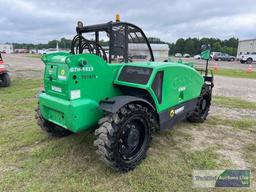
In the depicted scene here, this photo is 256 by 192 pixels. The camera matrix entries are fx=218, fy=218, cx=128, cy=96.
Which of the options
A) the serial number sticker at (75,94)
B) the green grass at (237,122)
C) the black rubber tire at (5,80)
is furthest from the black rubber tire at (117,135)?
the black rubber tire at (5,80)

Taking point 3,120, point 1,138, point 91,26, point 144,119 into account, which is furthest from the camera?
point 3,120

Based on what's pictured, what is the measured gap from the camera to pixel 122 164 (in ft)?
9.50

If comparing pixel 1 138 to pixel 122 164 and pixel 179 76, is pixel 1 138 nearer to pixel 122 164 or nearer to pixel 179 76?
pixel 122 164

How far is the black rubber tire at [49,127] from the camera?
368 centimetres

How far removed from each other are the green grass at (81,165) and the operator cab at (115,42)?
5.03 feet

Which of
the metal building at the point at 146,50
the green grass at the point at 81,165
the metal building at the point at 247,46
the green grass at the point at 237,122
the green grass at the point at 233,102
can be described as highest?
the metal building at the point at 247,46

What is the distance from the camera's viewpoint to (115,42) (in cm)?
341

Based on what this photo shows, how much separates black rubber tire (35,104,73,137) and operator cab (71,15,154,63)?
1293mm

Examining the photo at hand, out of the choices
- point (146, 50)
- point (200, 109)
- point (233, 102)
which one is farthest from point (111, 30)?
point (233, 102)

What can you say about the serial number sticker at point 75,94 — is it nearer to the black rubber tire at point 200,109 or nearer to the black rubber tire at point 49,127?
the black rubber tire at point 49,127

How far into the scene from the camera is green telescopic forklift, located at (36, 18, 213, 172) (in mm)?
2730

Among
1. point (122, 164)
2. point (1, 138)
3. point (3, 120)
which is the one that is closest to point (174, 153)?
point (122, 164)

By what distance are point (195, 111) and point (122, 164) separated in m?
2.59

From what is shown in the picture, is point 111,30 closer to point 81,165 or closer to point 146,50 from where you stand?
point 146,50
